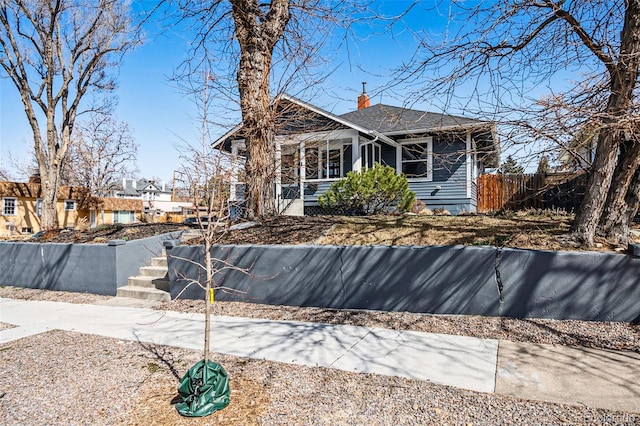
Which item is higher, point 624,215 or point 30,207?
point 624,215

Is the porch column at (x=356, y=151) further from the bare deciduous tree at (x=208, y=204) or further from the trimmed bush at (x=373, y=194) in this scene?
the bare deciduous tree at (x=208, y=204)

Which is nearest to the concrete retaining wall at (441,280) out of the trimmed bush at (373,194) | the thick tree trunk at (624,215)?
the thick tree trunk at (624,215)

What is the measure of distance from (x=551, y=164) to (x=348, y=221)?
366 cm

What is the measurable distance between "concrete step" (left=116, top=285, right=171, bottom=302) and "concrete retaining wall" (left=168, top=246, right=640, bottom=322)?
28.1 inches

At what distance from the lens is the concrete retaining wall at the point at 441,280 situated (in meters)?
4.34

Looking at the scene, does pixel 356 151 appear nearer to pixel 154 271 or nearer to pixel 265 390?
pixel 154 271

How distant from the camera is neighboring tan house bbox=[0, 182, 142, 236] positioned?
20.2 meters

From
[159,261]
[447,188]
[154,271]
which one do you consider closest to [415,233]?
[154,271]

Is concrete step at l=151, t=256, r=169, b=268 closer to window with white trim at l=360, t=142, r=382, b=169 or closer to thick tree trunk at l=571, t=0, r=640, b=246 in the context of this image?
thick tree trunk at l=571, t=0, r=640, b=246

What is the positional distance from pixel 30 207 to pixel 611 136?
25503 millimetres

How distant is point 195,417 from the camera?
109 inches

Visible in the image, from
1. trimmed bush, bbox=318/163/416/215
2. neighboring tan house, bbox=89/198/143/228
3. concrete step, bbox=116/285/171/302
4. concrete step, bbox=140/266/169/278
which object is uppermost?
trimmed bush, bbox=318/163/416/215

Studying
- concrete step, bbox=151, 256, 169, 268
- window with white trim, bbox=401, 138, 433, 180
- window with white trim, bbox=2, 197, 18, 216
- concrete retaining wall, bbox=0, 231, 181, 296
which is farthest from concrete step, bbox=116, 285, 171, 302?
window with white trim, bbox=2, 197, 18, 216

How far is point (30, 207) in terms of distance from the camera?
842 inches
